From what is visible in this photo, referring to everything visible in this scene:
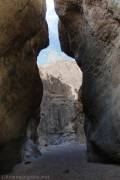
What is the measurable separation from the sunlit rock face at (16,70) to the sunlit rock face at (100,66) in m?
1.76

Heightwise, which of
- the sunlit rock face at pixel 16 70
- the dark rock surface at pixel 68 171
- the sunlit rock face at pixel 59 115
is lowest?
the sunlit rock face at pixel 59 115

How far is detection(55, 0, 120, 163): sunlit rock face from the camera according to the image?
9.30m

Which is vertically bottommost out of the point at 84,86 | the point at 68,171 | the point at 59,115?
the point at 59,115

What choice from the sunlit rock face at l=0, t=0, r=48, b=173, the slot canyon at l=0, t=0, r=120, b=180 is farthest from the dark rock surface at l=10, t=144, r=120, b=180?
the sunlit rock face at l=0, t=0, r=48, b=173

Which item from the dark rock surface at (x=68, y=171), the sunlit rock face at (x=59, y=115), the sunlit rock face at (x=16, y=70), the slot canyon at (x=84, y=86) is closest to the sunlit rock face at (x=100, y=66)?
the slot canyon at (x=84, y=86)

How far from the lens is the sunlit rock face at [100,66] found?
30.5 feet

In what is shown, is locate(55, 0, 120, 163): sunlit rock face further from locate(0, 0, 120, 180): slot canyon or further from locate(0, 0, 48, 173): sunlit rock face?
locate(0, 0, 48, 173): sunlit rock face

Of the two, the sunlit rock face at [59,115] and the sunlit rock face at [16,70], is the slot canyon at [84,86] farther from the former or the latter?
the sunlit rock face at [59,115]

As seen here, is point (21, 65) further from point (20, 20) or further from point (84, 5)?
point (84, 5)

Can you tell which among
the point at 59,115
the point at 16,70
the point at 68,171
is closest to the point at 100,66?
the point at 16,70

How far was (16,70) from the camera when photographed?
1080 cm

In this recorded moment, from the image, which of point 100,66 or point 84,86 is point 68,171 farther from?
point 84,86

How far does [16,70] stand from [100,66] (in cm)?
274

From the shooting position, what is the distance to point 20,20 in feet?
33.1
